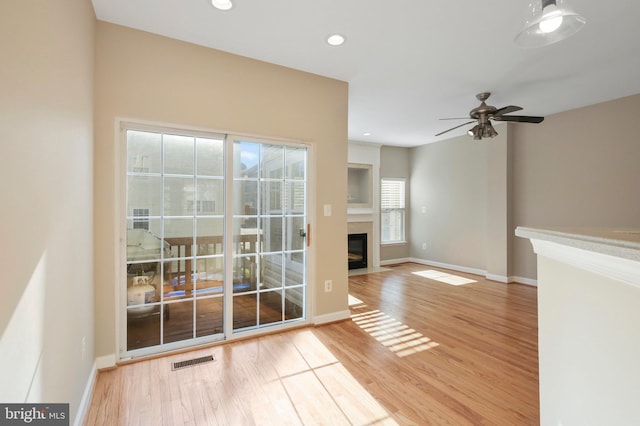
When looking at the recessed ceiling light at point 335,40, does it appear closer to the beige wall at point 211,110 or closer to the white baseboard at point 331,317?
the beige wall at point 211,110

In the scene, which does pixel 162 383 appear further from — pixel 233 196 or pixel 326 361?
pixel 233 196

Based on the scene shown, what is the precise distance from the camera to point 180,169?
8.82ft

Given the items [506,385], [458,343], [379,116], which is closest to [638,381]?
[506,385]

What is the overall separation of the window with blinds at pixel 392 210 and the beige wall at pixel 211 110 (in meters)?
3.71

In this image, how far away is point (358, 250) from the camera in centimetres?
643

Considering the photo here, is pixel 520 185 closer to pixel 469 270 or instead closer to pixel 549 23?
pixel 469 270

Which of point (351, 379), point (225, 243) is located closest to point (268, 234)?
point (225, 243)

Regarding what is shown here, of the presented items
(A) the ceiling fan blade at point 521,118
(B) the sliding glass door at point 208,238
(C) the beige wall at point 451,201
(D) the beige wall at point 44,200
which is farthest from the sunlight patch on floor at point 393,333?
(C) the beige wall at point 451,201

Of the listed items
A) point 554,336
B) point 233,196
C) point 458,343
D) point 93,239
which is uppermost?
point 233,196

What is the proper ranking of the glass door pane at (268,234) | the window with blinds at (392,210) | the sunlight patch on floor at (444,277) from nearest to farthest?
the glass door pane at (268,234) < the sunlight patch on floor at (444,277) < the window with blinds at (392,210)

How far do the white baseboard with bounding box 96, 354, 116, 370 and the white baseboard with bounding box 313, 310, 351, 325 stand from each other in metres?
1.83

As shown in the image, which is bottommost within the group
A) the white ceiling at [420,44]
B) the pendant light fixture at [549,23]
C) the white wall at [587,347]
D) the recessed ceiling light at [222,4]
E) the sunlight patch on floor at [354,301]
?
the sunlight patch on floor at [354,301]

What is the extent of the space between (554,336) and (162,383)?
245 cm

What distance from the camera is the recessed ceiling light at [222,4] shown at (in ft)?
6.98
